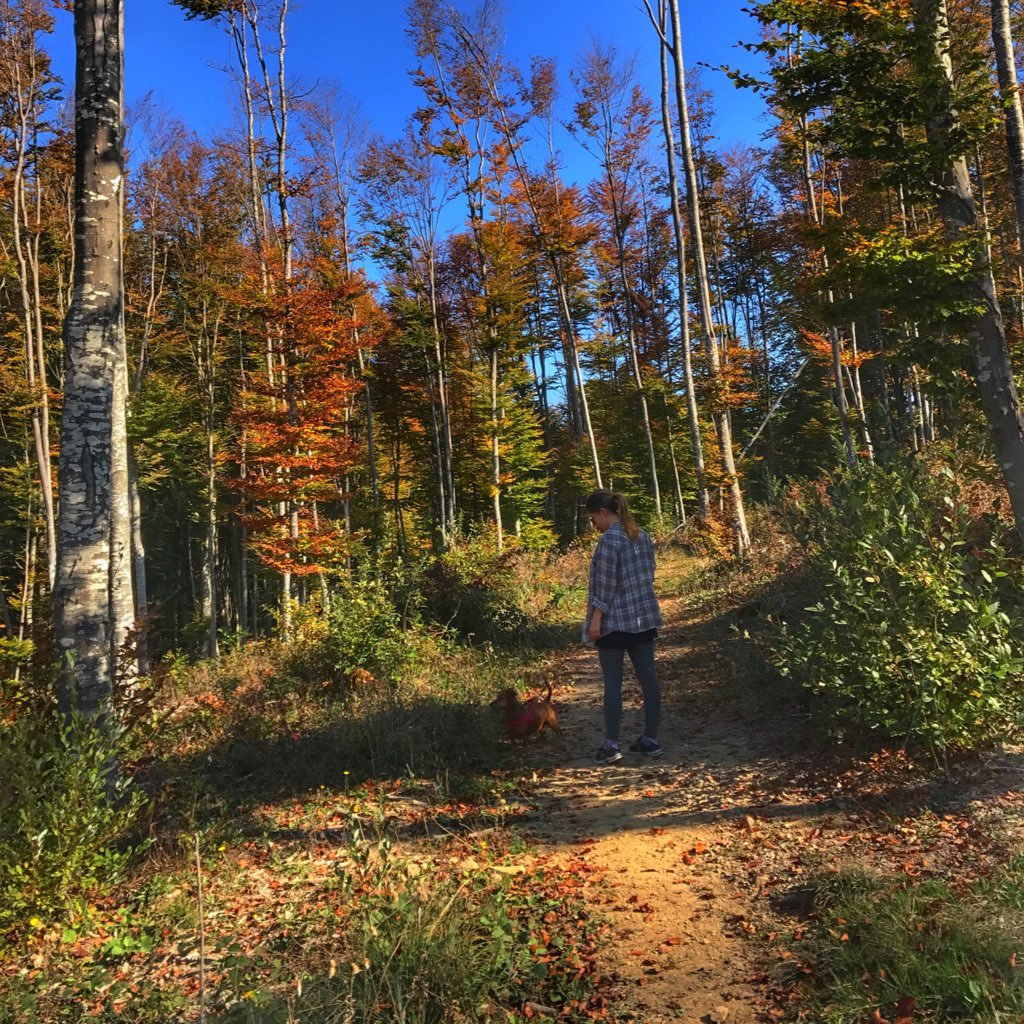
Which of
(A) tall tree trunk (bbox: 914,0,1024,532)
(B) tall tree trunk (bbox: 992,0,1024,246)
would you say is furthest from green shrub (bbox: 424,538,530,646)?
(B) tall tree trunk (bbox: 992,0,1024,246)

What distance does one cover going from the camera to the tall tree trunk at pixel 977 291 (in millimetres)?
5234

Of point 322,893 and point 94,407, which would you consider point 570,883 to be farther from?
point 94,407

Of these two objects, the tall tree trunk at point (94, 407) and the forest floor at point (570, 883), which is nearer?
the forest floor at point (570, 883)

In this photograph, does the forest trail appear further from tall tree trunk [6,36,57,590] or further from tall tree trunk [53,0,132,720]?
tall tree trunk [6,36,57,590]

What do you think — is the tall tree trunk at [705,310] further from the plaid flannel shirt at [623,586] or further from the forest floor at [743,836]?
the plaid flannel shirt at [623,586]

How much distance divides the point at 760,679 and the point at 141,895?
4463 millimetres

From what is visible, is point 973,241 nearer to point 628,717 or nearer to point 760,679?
point 760,679

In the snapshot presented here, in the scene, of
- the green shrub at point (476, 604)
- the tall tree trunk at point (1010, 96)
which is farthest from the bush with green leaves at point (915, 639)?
the green shrub at point (476, 604)

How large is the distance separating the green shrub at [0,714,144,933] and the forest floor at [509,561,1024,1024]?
2.18 meters

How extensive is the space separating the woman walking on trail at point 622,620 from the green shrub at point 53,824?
2908mm

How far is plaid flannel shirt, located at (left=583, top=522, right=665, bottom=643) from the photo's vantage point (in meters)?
4.55

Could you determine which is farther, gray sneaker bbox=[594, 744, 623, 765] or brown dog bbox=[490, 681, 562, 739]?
brown dog bbox=[490, 681, 562, 739]

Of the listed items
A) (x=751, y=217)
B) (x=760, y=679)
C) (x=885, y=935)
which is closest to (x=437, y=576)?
(x=760, y=679)

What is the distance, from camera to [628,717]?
225 inches
